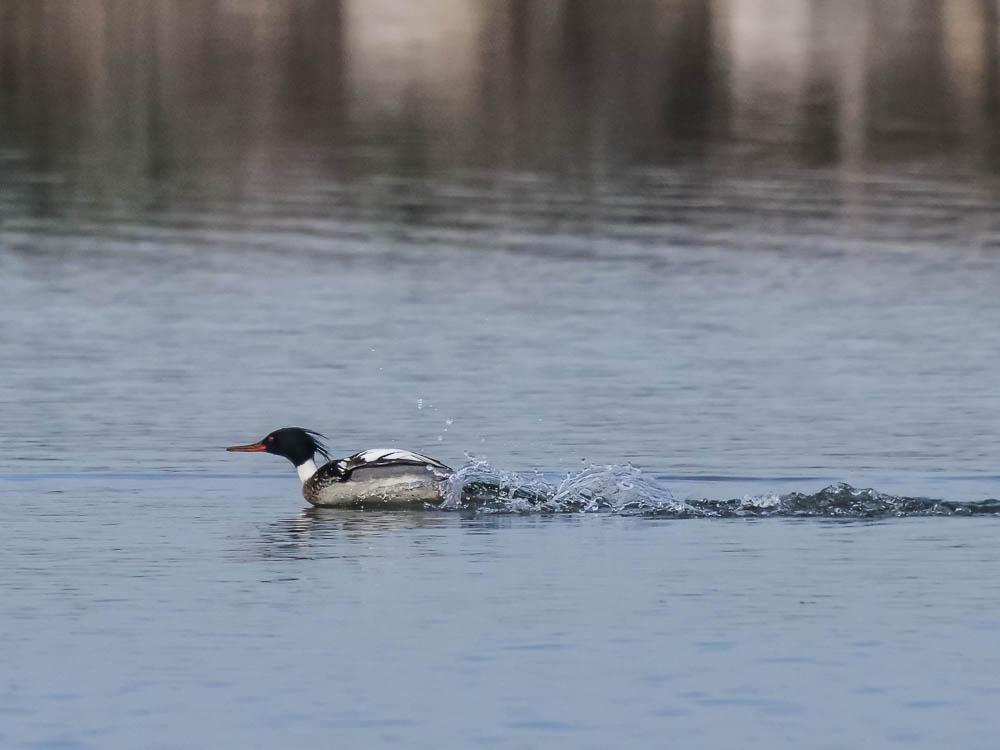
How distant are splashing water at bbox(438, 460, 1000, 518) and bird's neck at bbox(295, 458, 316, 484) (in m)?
1.19

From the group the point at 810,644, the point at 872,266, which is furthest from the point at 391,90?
the point at 810,644

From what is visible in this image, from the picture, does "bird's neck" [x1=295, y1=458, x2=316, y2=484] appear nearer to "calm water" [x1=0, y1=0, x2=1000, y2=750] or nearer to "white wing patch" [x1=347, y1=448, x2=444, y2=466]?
"calm water" [x1=0, y1=0, x2=1000, y2=750]

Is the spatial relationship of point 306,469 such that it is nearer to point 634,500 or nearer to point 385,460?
point 385,460

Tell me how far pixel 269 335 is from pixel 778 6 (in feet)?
243

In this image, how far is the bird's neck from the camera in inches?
778

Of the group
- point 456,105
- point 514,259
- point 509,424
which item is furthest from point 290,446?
point 456,105

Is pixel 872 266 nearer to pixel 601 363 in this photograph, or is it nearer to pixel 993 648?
pixel 601 363

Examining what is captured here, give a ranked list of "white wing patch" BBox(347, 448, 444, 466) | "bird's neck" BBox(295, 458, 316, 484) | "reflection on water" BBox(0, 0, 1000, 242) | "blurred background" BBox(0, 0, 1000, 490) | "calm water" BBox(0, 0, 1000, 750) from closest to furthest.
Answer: "calm water" BBox(0, 0, 1000, 750), "white wing patch" BBox(347, 448, 444, 466), "bird's neck" BBox(295, 458, 316, 484), "blurred background" BBox(0, 0, 1000, 490), "reflection on water" BBox(0, 0, 1000, 242)

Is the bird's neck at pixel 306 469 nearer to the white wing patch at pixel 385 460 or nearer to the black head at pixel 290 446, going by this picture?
the black head at pixel 290 446

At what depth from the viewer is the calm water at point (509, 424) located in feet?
44.0

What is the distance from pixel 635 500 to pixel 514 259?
651 inches

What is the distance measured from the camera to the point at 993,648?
14078mm

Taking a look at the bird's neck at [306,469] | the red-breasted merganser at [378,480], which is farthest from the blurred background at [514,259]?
the red-breasted merganser at [378,480]

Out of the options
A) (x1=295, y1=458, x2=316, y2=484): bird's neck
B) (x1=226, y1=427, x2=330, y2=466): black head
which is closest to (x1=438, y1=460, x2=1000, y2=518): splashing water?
(x1=295, y1=458, x2=316, y2=484): bird's neck
